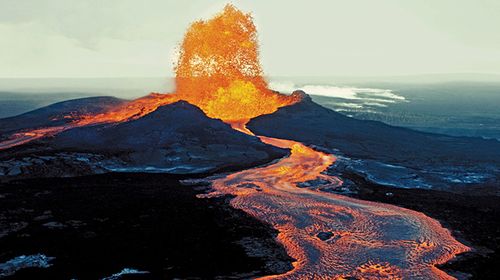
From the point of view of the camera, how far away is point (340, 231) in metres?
23.3

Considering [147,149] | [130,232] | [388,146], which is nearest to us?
[130,232]

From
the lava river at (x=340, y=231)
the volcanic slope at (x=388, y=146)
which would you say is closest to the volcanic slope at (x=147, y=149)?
the lava river at (x=340, y=231)

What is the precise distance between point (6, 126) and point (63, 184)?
2478cm

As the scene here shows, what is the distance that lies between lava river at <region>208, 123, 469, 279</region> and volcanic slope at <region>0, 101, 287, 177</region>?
5422 millimetres

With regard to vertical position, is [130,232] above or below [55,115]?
below

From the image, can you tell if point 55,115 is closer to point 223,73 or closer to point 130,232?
point 223,73

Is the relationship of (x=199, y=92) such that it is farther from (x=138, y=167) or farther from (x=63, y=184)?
(x=63, y=184)

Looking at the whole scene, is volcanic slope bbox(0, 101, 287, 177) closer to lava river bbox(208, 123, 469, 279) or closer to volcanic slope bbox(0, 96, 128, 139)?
lava river bbox(208, 123, 469, 279)

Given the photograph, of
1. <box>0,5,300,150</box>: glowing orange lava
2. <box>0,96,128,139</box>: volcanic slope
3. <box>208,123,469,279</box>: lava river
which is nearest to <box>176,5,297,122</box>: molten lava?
<box>0,5,300,150</box>: glowing orange lava

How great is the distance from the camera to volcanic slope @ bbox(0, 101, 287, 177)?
109ft

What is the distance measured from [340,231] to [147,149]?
66.0 ft

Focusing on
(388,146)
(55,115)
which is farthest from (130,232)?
(55,115)

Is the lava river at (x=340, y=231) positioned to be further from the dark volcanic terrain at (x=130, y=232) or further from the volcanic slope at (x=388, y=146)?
the volcanic slope at (x=388, y=146)

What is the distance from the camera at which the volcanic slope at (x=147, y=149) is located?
109 ft
